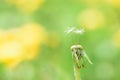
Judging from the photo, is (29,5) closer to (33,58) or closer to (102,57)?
(102,57)

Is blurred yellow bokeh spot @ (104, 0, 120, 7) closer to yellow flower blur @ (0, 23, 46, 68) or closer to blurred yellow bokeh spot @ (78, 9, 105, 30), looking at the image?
blurred yellow bokeh spot @ (78, 9, 105, 30)

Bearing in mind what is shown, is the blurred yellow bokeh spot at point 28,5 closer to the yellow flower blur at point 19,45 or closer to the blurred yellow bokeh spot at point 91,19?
the blurred yellow bokeh spot at point 91,19

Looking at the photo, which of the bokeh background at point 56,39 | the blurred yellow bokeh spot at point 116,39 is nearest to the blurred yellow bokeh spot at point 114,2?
the bokeh background at point 56,39

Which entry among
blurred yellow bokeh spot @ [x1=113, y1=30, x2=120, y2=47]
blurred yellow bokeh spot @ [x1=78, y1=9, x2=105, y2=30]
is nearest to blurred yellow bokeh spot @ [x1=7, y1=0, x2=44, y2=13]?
blurred yellow bokeh spot @ [x1=78, y1=9, x2=105, y2=30]

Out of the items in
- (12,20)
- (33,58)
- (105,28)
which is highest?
(12,20)

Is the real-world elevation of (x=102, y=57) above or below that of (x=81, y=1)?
below

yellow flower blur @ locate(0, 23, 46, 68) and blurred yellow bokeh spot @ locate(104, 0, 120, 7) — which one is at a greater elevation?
blurred yellow bokeh spot @ locate(104, 0, 120, 7)

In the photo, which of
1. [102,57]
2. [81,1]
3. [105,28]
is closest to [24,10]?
[81,1]

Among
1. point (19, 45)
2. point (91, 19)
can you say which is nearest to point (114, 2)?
point (91, 19)
